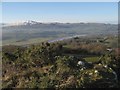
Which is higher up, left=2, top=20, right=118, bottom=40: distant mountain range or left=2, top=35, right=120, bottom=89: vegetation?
left=2, top=20, right=118, bottom=40: distant mountain range

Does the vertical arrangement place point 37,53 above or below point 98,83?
above

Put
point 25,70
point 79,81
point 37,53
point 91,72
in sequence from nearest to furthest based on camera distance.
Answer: point 79,81 → point 91,72 → point 25,70 → point 37,53

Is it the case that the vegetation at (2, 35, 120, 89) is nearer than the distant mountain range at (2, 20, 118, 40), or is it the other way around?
the vegetation at (2, 35, 120, 89)

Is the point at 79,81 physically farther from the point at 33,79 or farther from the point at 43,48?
the point at 43,48

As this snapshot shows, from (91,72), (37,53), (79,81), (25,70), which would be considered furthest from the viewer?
(37,53)

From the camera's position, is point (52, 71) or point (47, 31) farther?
point (47, 31)

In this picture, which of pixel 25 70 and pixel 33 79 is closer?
pixel 33 79

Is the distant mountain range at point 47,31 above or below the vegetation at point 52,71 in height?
above

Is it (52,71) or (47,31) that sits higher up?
(47,31)

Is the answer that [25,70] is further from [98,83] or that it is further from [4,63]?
[98,83]

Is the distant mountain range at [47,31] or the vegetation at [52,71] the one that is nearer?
the vegetation at [52,71]

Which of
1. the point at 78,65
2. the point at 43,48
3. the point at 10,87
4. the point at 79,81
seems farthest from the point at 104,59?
the point at 10,87
